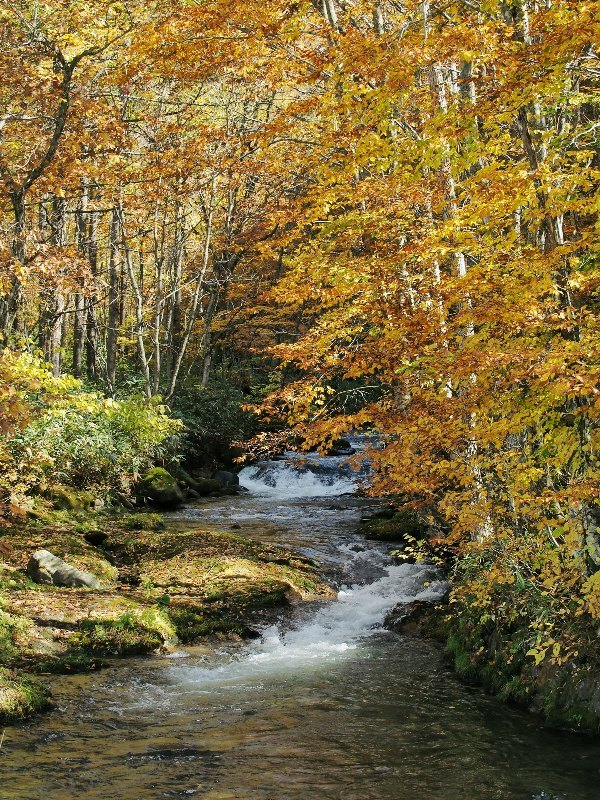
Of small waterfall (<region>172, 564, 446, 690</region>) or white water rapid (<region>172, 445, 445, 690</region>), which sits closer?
small waterfall (<region>172, 564, 446, 690</region>)

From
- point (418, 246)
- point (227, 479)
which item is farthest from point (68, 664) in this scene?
point (227, 479)

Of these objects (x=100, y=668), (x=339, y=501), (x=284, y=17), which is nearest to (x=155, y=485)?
(x=339, y=501)

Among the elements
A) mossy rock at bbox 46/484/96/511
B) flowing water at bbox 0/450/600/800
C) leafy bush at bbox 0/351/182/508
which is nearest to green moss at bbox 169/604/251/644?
flowing water at bbox 0/450/600/800

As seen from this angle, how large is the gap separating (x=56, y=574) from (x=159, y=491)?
6943mm

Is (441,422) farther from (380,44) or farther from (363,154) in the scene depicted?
(380,44)

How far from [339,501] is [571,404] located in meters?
13.3

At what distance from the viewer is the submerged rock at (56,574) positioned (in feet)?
32.6

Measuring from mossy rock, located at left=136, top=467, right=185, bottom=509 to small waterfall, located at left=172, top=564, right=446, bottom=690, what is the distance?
6466mm

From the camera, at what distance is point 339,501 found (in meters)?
19.3

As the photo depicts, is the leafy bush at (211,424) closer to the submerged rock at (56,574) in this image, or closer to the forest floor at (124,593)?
the forest floor at (124,593)

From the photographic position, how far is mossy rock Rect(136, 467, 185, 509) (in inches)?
669

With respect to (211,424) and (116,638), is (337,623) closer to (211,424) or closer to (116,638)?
(116,638)

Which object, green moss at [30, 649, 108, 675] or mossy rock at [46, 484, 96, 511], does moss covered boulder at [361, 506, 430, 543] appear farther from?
green moss at [30, 649, 108, 675]

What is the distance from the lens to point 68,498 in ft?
48.1
